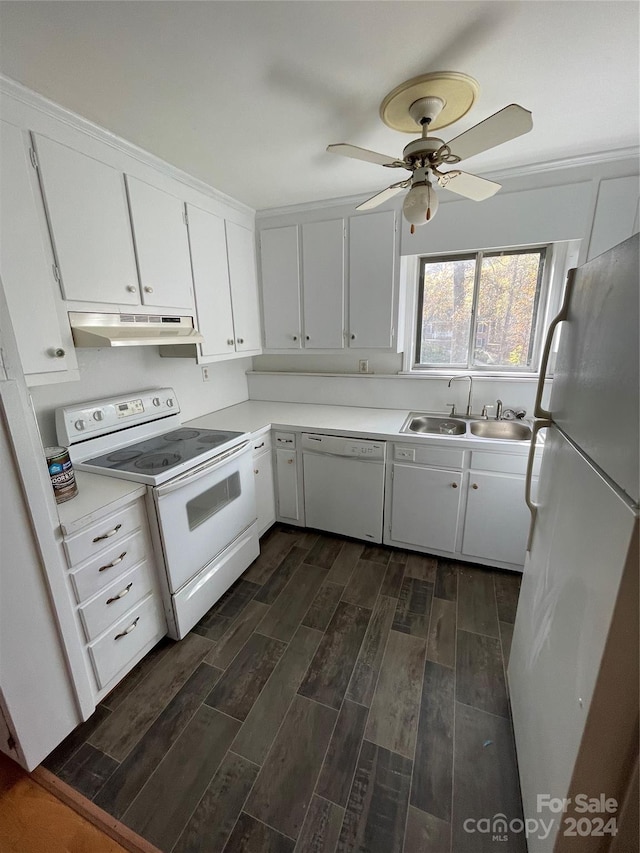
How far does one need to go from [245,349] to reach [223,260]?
0.65 m

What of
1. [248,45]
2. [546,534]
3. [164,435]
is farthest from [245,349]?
[546,534]

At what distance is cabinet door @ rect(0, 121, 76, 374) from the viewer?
131 cm

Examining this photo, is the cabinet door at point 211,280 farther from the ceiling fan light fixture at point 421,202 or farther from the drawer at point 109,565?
the ceiling fan light fixture at point 421,202

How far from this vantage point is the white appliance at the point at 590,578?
0.67 meters

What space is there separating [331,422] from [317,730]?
172 centimetres

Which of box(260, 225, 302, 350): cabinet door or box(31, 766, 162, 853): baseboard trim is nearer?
box(31, 766, 162, 853): baseboard trim

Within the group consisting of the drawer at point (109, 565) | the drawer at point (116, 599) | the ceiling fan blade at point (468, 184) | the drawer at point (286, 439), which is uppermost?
the ceiling fan blade at point (468, 184)

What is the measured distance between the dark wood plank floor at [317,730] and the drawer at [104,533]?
0.73m

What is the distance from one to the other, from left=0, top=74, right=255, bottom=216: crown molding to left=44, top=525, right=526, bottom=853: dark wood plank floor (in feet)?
8.15

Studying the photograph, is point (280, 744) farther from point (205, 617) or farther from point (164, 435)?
point (164, 435)

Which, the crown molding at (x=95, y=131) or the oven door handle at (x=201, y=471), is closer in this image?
the crown molding at (x=95, y=131)

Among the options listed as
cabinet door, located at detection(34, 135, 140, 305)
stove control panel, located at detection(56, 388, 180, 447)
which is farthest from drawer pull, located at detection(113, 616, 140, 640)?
cabinet door, located at detection(34, 135, 140, 305)

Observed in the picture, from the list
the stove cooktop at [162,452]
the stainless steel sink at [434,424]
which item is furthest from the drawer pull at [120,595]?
the stainless steel sink at [434,424]

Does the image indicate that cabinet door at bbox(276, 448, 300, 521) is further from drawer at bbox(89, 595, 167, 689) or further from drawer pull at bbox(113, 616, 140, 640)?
drawer pull at bbox(113, 616, 140, 640)
